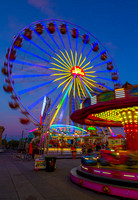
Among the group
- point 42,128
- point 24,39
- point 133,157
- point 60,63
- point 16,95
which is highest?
point 24,39

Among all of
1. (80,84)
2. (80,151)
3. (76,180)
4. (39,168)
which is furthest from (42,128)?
(80,151)

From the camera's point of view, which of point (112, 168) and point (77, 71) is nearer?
point (112, 168)

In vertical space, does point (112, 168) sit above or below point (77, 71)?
below

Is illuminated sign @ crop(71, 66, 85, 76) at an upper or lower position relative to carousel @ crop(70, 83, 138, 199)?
upper

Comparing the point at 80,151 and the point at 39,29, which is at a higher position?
the point at 39,29

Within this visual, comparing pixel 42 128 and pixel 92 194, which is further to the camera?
pixel 42 128

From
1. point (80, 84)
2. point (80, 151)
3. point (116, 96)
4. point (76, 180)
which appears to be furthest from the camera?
point (80, 151)

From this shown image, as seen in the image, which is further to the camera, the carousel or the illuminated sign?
the illuminated sign

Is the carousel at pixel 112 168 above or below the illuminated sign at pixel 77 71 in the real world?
below

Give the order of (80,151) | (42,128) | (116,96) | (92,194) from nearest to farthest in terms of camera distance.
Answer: (92,194), (116,96), (42,128), (80,151)

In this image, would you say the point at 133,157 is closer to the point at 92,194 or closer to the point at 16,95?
the point at 92,194

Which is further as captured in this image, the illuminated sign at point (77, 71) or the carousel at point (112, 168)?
the illuminated sign at point (77, 71)

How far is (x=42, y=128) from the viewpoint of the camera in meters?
15.7

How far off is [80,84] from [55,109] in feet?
15.3
